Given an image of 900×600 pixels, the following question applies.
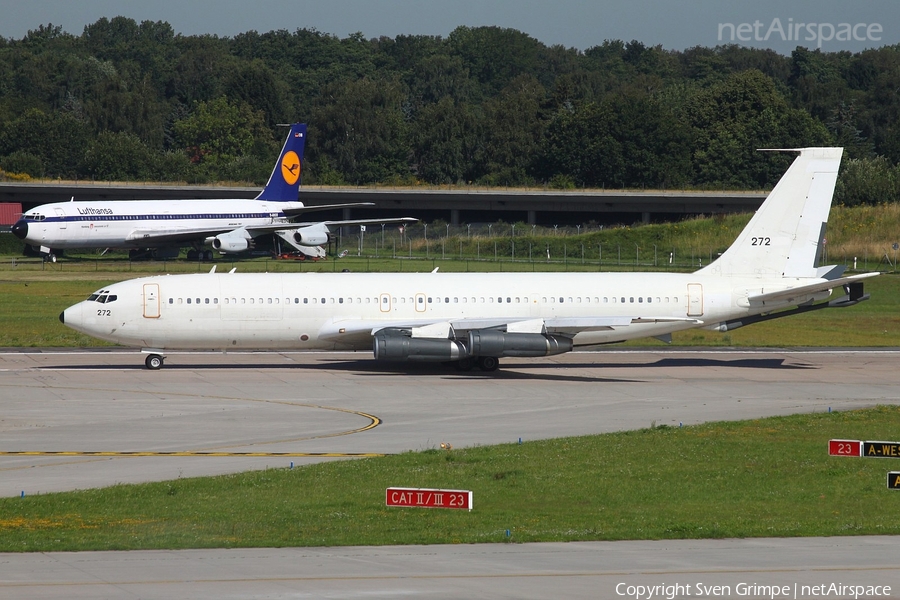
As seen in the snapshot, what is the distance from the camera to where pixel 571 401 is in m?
35.6

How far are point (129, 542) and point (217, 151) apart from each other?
486 feet

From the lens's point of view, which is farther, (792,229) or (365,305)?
(792,229)

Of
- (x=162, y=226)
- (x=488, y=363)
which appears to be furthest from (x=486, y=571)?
(x=162, y=226)

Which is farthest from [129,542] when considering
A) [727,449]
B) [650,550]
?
[727,449]

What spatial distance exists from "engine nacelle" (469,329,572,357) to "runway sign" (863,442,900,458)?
57.6 ft

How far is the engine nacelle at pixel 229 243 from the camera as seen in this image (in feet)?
293

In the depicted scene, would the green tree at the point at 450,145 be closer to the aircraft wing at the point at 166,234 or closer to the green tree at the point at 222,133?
the green tree at the point at 222,133

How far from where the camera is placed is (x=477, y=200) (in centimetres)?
12488

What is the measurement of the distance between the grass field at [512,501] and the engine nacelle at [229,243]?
6511 cm

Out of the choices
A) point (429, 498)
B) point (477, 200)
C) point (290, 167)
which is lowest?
point (429, 498)

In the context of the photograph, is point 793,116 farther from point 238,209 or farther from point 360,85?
point 238,209

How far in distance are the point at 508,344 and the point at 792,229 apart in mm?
12948

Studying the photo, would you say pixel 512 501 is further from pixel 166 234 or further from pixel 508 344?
pixel 166 234

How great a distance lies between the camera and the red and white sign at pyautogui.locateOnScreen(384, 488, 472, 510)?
19.9 m
